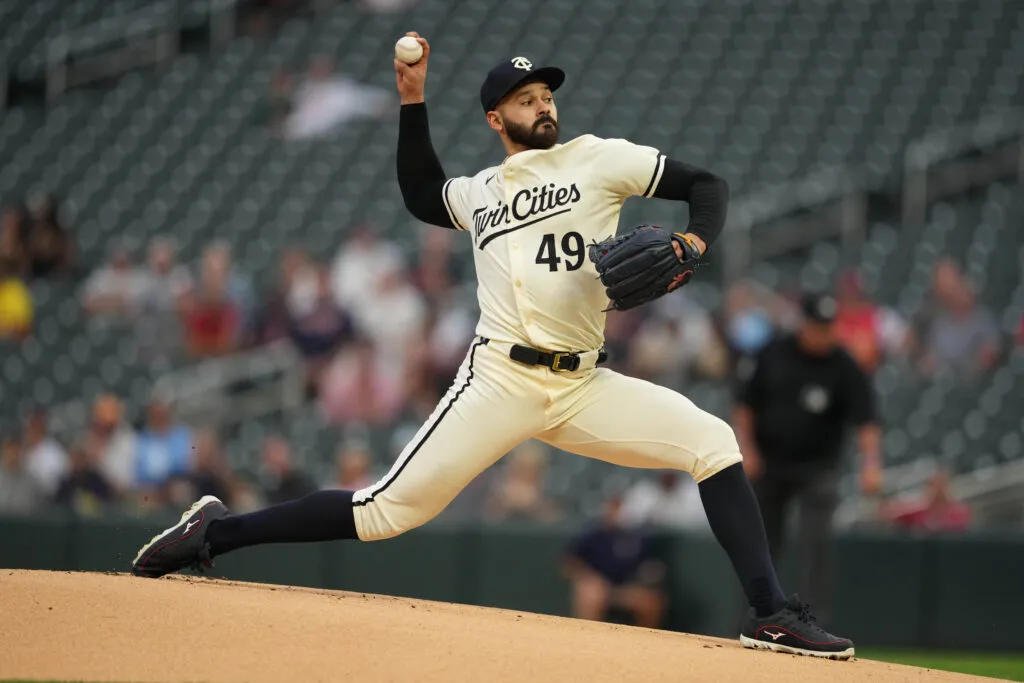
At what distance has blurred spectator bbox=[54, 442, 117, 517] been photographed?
9.63 m

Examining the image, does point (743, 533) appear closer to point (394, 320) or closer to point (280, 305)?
point (394, 320)

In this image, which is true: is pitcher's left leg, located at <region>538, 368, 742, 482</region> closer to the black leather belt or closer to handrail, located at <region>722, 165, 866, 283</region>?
the black leather belt

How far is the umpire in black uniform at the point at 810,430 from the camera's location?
24.4 ft

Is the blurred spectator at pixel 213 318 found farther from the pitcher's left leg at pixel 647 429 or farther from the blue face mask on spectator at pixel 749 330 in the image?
the pitcher's left leg at pixel 647 429

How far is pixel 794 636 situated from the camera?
4684 millimetres

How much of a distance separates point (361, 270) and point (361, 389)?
119 centimetres

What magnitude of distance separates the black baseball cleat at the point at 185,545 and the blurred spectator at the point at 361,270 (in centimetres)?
596

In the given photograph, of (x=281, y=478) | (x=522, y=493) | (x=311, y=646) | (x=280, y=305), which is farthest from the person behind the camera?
(x=280, y=305)

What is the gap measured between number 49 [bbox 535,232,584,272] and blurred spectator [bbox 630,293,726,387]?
5821 mm

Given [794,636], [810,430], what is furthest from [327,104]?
[794,636]

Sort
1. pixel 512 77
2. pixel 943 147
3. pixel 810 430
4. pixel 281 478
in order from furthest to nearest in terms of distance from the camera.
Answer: pixel 943 147
pixel 281 478
pixel 810 430
pixel 512 77

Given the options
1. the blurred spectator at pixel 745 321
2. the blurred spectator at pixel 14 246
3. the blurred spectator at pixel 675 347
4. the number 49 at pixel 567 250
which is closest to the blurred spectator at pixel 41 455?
the blurred spectator at pixel 14 246

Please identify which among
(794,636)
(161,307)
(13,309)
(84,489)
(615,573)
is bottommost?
(615,573)

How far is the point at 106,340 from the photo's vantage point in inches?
455
